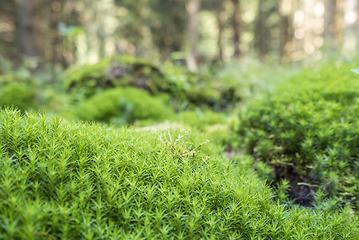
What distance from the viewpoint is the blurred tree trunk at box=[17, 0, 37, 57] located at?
785 centimetres

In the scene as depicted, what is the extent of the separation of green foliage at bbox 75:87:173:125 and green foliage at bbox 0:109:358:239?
2.89 metres

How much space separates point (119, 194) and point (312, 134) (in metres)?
2.33

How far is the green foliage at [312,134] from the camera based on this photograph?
2262 millimetres

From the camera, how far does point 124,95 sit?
4957 mm

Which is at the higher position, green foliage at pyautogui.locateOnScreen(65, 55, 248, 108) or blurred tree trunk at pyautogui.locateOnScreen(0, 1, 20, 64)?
blurred tree trunk at pyautogui.locateOnScreen(0, 1, 20, 64)

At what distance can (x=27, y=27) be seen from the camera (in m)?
8.00

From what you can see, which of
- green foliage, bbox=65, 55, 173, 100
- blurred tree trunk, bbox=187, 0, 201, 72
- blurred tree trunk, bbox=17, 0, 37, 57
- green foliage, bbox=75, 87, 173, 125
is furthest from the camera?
blurred tree trunk, bbox=187, 0, 201, 72

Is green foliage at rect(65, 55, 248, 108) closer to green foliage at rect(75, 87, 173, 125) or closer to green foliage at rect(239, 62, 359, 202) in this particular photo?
green foliage at rect(75, 87, 173, 125)

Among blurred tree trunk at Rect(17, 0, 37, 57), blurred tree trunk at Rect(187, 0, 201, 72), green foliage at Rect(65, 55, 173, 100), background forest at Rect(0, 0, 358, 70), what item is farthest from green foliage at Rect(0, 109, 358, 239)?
blurred tree trunk at Rect(187, 0, 201, 72)

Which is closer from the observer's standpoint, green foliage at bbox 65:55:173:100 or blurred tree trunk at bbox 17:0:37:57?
green foliage at bbox 65:55:173:100

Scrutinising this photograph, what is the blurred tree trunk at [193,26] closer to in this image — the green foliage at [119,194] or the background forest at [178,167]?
the background forest at [178,167]

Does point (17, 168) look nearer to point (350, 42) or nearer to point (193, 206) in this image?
point (193, 206)

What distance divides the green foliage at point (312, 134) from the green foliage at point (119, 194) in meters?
0.58

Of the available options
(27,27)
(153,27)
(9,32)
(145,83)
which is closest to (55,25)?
(9,32)
